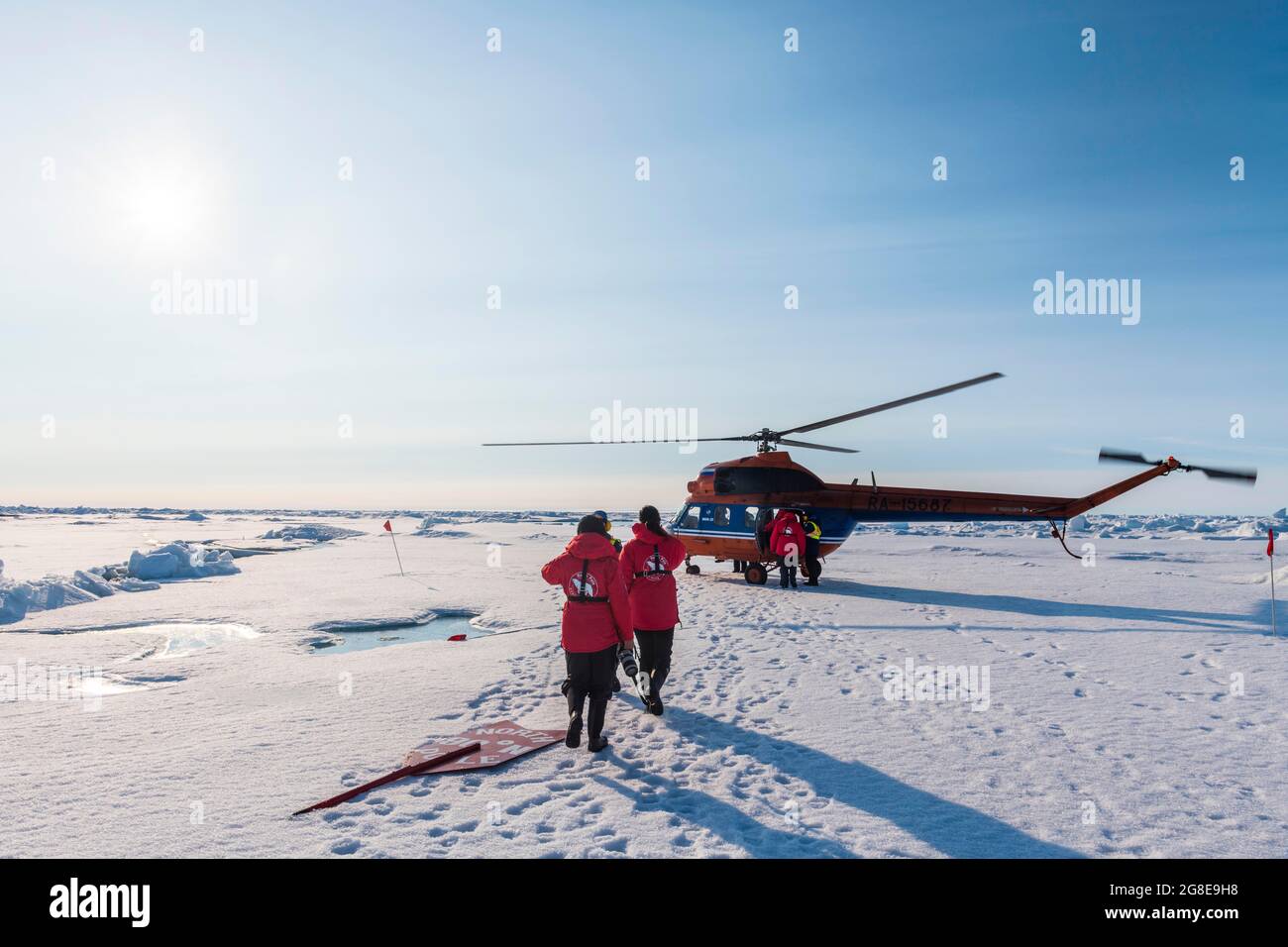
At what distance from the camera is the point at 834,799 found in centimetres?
444

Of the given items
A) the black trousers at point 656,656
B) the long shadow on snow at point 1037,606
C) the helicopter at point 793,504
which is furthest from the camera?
→ the helicopter at point 793,504

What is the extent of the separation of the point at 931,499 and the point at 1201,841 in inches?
459

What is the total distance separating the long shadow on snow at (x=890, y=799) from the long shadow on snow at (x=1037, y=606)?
8.87m

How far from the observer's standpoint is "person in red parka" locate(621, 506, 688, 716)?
641 cm

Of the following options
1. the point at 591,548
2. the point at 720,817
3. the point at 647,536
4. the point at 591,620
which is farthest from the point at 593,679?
the point at 720,817

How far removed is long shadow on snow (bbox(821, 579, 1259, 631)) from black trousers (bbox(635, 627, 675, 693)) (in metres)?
8.71

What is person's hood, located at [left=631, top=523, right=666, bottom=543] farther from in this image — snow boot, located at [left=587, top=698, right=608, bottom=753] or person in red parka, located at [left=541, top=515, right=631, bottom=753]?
snow boot, located at [left=587, top=698, right=608, bottom=753]

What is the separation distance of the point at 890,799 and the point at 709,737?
1.80 m

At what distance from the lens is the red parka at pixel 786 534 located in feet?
50.5

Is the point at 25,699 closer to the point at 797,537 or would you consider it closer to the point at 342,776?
the point at 342,776

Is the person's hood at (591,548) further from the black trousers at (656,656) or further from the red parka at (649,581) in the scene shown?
the black trousers at (656,656)

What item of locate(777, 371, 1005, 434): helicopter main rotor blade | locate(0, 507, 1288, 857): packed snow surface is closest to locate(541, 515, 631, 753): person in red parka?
locate(0, 507, 1288, 857): packed snow surface

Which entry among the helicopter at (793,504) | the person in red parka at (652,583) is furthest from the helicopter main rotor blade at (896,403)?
the person in red parka at (652,583)
